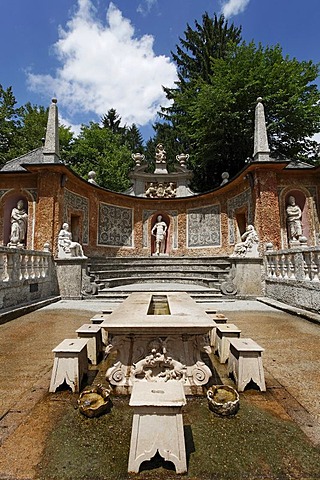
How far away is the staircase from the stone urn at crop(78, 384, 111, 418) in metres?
6.76

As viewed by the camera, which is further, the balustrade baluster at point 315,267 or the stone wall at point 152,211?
the stone wall at point 152,211

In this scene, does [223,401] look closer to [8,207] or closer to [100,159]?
[8,207]

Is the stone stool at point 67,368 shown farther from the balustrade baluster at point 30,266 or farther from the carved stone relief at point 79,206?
the carved stone relief at point 79,206

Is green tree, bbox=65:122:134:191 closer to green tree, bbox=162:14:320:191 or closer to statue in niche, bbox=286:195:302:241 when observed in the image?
green tree, bbox=162:14:320:191

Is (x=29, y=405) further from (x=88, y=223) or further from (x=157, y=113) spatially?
(x=157, y=113)

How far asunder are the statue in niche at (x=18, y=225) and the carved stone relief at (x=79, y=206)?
1.58 meters

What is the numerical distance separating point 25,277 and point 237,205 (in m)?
8.71

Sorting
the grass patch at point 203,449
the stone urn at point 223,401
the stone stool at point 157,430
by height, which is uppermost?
the stone stool at point 157,430

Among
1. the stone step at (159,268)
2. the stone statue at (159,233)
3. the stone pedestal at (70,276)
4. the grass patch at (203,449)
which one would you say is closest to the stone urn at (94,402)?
the grass patch at (203,449)

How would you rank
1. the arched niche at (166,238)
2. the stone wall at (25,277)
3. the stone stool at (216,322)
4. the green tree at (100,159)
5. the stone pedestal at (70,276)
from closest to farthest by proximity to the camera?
the stone stool at (216,322) < the stone wall at (25,277) < the stone pedestal at (70,276) < the arched niche at (166,238) < the green tree at (100,159)

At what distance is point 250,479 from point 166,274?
1025 centimetres

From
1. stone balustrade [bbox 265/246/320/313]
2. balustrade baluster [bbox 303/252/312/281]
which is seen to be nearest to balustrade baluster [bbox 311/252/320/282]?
stone balustrade [bbox 265/246/320/313]

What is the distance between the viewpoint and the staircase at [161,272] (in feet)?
32.3

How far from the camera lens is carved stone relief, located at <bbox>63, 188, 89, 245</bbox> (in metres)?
10.7
